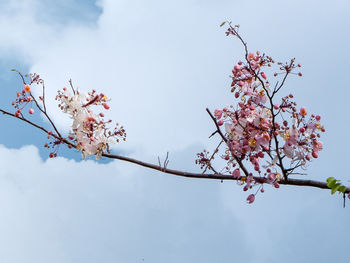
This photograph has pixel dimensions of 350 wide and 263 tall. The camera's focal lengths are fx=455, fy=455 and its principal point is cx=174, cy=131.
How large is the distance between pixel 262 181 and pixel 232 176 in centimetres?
29

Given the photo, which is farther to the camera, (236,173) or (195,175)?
(195,175)

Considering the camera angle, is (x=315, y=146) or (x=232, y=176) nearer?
(x=315, y=146)

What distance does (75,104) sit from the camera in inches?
166

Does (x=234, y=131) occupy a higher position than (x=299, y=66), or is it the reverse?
(x=299, y=66)

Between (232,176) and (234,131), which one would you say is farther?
(232,176)

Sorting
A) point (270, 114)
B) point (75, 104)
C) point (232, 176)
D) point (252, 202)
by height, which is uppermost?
point (75, 104)

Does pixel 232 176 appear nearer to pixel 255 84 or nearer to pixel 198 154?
pixel 198 154

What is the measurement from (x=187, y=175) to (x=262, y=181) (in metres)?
0.72

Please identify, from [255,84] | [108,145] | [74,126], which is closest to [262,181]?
[255,84]

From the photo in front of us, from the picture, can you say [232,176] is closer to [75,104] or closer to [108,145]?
[108,145]

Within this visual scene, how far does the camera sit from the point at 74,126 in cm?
425

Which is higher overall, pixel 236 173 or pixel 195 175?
pixel 195 175

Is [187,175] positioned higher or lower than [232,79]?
lower

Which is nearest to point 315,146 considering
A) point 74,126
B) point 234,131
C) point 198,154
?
point 234,131
